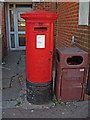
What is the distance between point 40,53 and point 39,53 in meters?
0.02

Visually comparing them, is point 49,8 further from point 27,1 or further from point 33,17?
point 33,17

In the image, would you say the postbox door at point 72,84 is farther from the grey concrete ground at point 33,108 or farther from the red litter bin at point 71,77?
the grey concrete ground at point 33,108

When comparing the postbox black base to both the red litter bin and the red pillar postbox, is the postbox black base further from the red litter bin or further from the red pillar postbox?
the red litter bin

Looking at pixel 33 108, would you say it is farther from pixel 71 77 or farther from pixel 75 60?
pixel 75 60

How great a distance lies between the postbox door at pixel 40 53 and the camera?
12.4 feet

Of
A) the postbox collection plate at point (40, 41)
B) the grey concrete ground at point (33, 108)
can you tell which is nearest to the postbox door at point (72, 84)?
the grey concrete ground at point (33, 108)

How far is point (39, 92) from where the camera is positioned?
4.01 meters

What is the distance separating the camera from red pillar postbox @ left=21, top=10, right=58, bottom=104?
12.1 ft

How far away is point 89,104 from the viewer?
3.99 metres

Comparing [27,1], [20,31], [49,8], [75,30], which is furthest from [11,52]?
[75,30]

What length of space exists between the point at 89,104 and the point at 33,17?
77.4 inches

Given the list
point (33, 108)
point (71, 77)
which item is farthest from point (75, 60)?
point (33, 108)

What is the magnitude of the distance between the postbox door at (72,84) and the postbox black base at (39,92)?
0.94 feet

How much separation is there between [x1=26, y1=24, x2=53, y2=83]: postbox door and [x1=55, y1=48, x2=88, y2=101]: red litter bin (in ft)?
0.75
